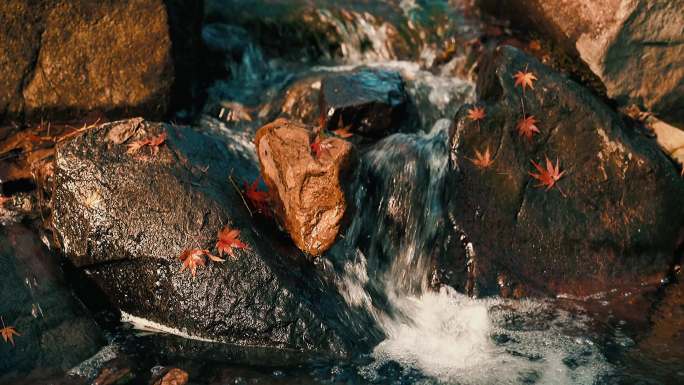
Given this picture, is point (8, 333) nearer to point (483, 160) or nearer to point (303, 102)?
point (303, 102)

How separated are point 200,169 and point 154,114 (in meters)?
1.64

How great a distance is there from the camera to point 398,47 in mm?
8117

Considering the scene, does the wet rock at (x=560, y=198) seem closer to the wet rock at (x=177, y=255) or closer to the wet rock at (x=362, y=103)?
the wet rock at (x=362, y=103)

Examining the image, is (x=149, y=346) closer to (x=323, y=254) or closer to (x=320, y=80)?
(x=323, y=254)

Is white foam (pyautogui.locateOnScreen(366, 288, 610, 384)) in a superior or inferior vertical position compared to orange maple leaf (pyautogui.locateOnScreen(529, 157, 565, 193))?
inferior

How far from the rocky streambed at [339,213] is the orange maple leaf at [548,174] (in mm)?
18

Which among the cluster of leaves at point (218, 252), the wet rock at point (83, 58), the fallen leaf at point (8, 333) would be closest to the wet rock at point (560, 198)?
the cluster of leaves at point (218, 252)

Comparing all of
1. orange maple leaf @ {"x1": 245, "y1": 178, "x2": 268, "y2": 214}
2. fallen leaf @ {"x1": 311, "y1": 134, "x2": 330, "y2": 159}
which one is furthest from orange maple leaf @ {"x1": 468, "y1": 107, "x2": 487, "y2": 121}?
orange maple leaf @ {"x1": 245, "y1": 178, "x2": 268, "y2": 214}

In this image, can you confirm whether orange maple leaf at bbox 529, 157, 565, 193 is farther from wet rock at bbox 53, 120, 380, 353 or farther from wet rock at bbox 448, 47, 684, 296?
wet rock at bbox 53, 120, 380, 353

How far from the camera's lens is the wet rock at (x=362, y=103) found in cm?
608

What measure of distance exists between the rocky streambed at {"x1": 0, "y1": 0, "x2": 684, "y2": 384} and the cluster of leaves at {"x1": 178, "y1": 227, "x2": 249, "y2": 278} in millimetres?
14

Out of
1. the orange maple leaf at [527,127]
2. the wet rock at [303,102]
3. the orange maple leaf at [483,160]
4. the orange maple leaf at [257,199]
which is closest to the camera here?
the orange maple leaf at [257,199]

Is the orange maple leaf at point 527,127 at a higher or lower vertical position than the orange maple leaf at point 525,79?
lower

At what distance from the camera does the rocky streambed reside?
4.48m
